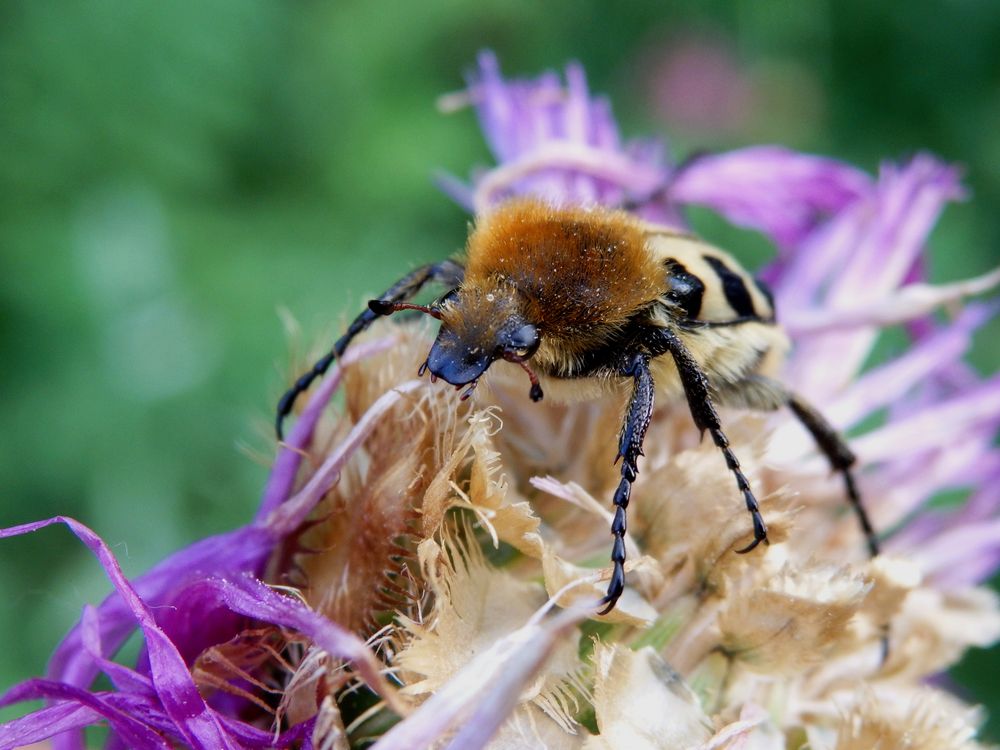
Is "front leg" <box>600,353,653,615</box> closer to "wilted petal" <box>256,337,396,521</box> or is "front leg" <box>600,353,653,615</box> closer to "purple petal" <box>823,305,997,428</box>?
"wilted petal" <box>256,337,396,521</box>

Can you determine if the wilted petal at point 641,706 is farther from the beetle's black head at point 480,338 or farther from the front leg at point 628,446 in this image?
the beetle's black head at point 480,338

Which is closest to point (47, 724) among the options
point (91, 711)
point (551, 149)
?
point (91, 711)

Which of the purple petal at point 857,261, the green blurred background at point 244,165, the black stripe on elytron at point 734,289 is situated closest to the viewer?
the black stripe on elytron at point 734,289

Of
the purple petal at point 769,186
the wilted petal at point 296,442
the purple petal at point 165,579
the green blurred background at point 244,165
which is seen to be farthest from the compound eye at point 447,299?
the green blurred background at point 244,165

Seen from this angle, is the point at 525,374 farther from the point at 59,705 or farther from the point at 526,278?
the point at 59,705

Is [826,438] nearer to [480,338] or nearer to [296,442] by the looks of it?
[480,338]

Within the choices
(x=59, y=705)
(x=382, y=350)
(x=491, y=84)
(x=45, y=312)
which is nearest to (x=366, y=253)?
(x=45, y=312)

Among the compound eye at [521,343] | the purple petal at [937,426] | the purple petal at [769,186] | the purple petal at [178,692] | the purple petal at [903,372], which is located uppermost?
the purple petal at [769,186]
